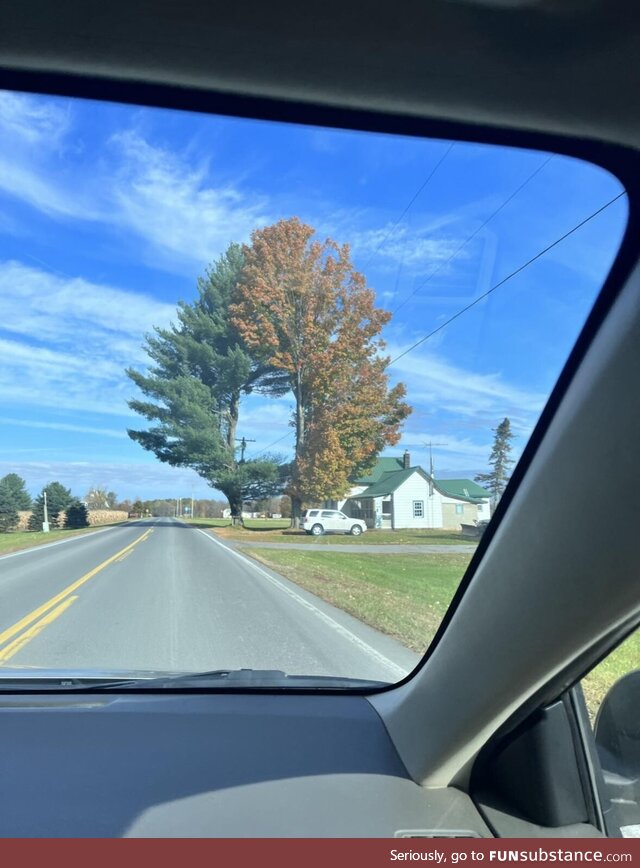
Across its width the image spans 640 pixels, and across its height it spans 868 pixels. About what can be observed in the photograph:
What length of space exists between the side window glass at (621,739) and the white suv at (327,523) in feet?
8.51

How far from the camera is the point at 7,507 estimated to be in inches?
188

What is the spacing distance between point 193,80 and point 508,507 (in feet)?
5.53

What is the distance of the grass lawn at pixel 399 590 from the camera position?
2844 mm

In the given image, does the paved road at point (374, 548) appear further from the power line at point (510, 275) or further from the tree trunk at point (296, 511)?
the power line at point (510, 275)

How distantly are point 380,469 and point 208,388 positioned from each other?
132 cm

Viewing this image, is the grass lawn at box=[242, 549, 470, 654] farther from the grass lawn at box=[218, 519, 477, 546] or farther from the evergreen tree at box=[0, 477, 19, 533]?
the evergreen tree at box=[0, 477, 19, 533]

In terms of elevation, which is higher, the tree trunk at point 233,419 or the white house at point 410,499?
the tree trunk at point 233,419

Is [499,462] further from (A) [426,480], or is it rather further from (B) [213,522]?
(B) [213,522]

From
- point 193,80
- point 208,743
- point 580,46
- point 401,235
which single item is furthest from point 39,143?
point 208,743

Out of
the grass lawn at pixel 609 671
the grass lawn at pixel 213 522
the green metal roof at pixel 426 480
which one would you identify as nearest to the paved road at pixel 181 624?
the grass lawn at pixel 213 522

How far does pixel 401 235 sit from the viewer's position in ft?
11.0

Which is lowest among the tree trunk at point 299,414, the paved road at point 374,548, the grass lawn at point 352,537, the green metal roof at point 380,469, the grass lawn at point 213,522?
the paved road at point 374,548

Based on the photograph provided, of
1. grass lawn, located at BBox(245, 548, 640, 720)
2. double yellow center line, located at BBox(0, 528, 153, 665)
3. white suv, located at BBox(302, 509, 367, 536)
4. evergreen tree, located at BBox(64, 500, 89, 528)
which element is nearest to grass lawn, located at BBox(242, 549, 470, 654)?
grass lawn, located at BBox(245, 548, 640, 720)

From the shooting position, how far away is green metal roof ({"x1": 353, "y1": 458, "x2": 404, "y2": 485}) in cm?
427
